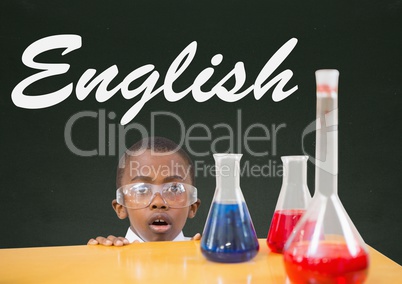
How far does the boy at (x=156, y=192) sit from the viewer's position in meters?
1.66

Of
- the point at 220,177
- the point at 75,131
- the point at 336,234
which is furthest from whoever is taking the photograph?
the point at 75,131

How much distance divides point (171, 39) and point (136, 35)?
0.18m

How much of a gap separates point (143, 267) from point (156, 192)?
2.26 ft

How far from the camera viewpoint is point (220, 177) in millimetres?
967

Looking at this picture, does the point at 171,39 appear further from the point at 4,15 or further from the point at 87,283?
the point at 87,283

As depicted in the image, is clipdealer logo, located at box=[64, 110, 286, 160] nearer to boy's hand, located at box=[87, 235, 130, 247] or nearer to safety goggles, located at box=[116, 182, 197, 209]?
safety goggles, located at box=[116, 182, 197, 209]

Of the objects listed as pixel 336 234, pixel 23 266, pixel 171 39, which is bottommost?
pixel 23 266

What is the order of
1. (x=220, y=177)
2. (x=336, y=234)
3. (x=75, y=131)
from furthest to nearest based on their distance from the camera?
1. (x=75, y=131)
2. (x=220, y=177)
3. (x=336, y=234)

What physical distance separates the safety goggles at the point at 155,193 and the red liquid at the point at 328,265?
88 cm

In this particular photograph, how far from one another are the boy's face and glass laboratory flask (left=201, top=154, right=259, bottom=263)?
2.32 feet

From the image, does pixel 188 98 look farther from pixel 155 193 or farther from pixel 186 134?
pixel 155 193

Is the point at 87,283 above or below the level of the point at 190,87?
below

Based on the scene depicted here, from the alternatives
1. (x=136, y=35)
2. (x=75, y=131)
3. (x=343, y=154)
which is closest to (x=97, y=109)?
(x=75, y=131)

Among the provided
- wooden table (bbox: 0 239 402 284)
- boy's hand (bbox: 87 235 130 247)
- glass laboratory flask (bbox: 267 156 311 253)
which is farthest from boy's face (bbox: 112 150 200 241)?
glass laboratory flask (bbox: 267 156 311 253)
